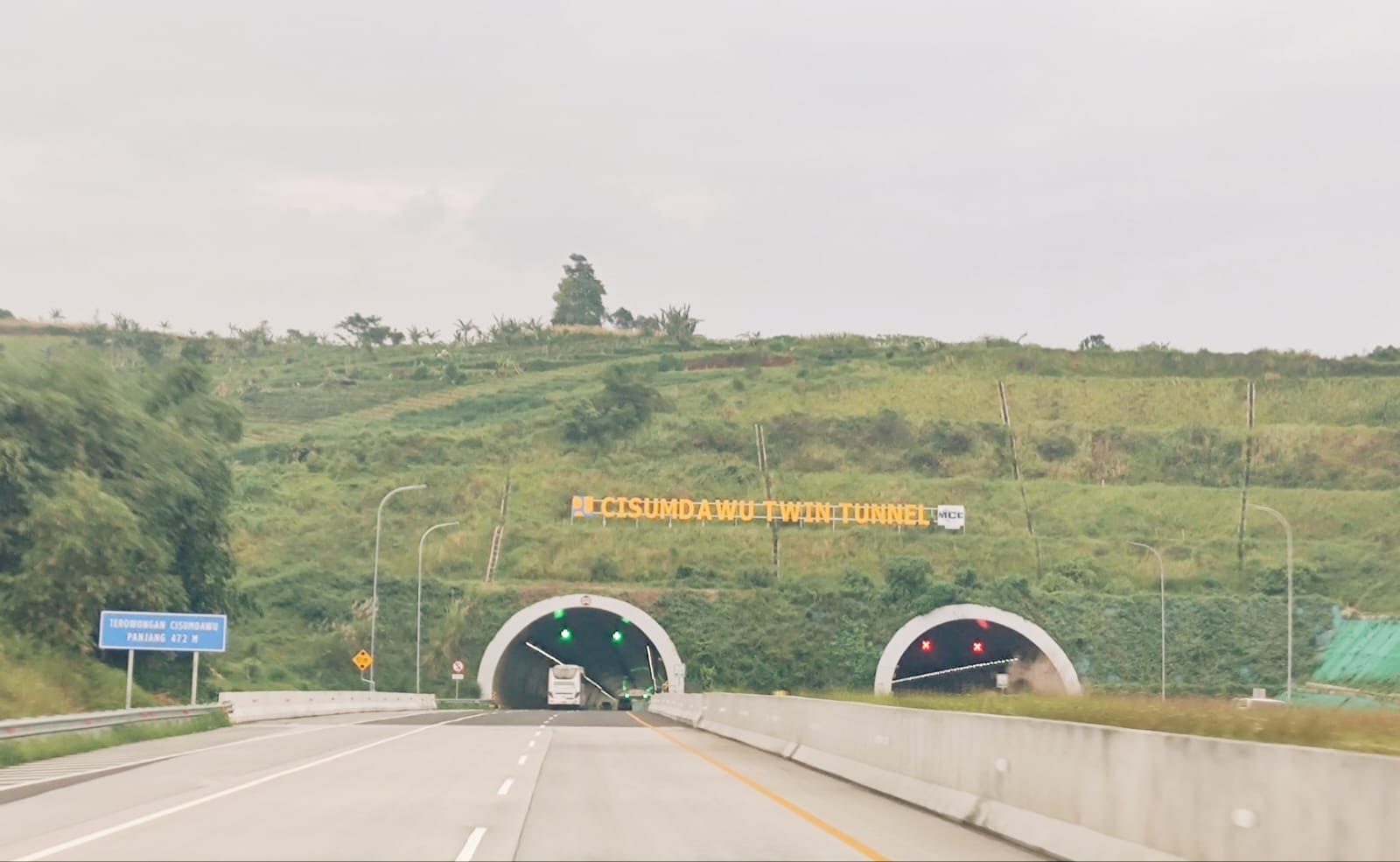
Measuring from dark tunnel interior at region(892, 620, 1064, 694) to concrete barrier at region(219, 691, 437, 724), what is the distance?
27.4 m

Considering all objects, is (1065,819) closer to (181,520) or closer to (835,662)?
(181,520)

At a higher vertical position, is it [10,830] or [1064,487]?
[1064,487]

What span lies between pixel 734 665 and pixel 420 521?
2520 centimetres

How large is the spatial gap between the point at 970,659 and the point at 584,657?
26.0 meters

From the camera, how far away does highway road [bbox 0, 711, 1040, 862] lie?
13023mm

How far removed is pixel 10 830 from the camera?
14273 millimetres

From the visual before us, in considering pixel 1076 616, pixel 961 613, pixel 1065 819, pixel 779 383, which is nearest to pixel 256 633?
pixel 961 613

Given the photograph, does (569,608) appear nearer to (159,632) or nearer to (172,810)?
(159,632)

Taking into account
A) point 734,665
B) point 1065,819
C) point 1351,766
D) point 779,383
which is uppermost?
point 779,383

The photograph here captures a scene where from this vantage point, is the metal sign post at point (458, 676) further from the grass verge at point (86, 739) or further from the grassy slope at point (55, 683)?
the grass verge at point (86, 739)

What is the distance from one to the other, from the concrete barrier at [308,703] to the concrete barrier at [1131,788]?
91.1 feet

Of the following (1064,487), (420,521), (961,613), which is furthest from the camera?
(1064,487)

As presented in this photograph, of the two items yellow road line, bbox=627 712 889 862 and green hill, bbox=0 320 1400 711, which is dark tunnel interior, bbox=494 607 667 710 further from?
yellow road line, bbox=627 712 889 862

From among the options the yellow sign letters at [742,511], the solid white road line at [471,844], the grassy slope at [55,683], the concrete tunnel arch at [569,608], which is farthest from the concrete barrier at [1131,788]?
the yellow sign letters at [742,511]
